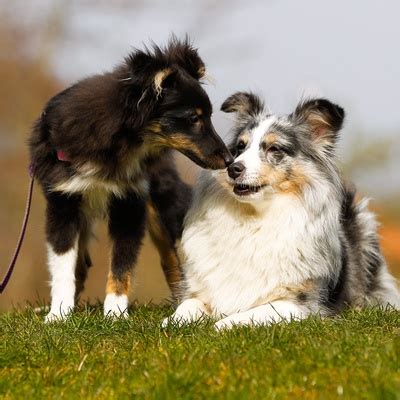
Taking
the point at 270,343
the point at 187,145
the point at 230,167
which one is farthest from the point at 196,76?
the point at 270,343

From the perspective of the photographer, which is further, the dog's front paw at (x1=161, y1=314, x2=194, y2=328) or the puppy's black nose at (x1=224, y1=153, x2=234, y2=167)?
the puppy's black nose at (x1=224, y1=153, x2=234, y2=167)

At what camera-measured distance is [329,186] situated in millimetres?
6570

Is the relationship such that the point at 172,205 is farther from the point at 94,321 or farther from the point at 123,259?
the point at 94,321

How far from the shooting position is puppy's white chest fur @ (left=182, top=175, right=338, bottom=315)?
21.2 ft

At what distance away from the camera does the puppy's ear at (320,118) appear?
22.1ft

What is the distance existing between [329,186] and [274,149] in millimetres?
589

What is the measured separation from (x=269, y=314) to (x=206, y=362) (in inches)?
70.2

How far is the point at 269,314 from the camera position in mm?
6180

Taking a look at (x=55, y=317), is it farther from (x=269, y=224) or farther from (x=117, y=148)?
(x=269, y=224)

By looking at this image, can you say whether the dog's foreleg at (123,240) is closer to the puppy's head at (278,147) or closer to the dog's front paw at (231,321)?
the puppy's head at (278,147)

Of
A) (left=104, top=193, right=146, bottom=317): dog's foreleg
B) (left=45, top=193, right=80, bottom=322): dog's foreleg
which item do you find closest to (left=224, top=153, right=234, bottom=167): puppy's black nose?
(left=104, top=193, right=146, bottom=317): dog's foreleg

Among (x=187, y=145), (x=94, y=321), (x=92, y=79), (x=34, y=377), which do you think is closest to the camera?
(x=34, y=377)

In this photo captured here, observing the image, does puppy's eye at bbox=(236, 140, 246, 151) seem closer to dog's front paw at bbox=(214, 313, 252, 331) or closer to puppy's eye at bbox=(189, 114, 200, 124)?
puppy's eye at bbox=(189, 114, 200, 124)

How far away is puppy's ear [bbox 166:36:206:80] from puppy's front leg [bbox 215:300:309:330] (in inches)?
87.6
